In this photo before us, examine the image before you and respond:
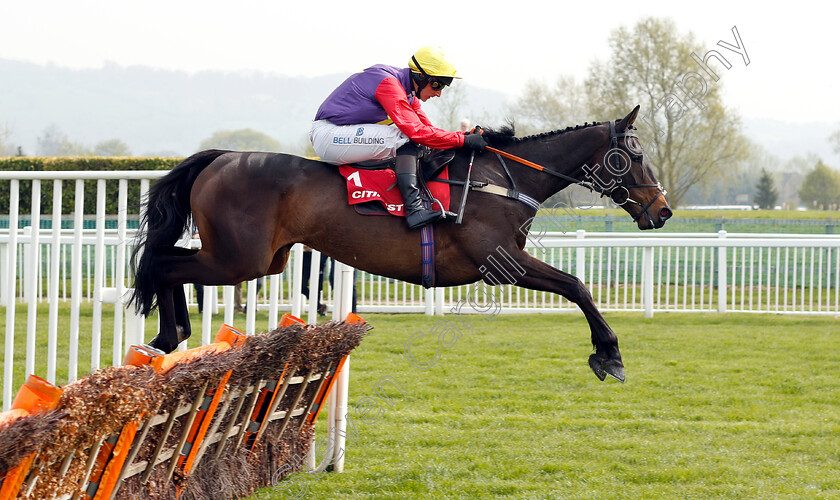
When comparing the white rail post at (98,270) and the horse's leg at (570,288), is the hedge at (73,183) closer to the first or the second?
the white rail post at (98,270)

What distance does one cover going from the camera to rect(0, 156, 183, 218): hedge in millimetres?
13495

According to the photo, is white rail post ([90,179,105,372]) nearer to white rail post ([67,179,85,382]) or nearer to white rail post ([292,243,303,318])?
white rail post ([67,179,85,382])

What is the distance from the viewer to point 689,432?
18.0 ft

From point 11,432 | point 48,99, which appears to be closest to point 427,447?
point 11,432

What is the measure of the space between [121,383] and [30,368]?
1.45m

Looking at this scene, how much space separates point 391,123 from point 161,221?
1.19m

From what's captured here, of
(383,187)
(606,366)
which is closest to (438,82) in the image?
(383,187)

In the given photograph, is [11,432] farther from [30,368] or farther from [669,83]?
[669,83]

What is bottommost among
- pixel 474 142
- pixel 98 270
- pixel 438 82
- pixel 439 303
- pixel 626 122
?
pixel 439 303

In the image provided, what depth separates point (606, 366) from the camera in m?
3.60

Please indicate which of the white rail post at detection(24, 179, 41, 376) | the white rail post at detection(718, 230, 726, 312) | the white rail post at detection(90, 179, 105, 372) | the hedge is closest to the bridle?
the white rail post at detection(90, 179, 105, 372)

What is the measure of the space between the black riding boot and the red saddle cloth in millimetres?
50

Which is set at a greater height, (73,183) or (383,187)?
(73,183)

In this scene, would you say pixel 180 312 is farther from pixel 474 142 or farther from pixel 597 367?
pixel 597 367
